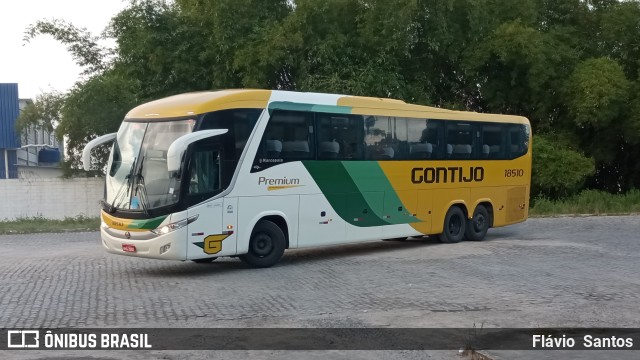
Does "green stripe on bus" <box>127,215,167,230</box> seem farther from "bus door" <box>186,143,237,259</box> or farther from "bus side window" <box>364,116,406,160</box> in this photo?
"bus side window" <box>364,116,406,160</box>

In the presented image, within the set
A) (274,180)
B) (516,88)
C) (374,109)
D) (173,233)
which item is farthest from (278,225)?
(516,88)

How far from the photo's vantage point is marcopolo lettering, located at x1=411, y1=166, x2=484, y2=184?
19328mm

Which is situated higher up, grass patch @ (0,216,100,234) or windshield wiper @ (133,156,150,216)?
windshield wiper @ (133,156,150,216)

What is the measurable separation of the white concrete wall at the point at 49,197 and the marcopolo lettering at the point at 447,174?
614 inches

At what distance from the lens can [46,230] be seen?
25.7 m

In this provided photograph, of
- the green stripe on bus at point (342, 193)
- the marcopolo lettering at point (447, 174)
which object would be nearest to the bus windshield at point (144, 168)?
the green stripe on bus at point (342, 193)

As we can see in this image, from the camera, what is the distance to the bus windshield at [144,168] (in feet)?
46.6

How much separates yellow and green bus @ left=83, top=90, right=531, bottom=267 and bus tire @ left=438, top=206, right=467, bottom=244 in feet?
0.10

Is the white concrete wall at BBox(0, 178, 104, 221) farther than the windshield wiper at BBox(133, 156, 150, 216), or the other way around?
the white concrete wall at BBox(0, 178, 104, 221)

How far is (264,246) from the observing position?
51.5 ft

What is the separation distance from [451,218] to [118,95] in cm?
1365

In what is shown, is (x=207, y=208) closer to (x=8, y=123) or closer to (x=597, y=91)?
(x=597, y=91)

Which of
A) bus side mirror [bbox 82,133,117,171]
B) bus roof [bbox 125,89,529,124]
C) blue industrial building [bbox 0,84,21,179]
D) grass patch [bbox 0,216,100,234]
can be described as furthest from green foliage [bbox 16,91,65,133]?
bus roof [bbox 125,89,529,124]

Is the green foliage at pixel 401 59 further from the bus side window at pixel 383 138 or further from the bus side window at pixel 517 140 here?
the bus side window at pixel 383 138
